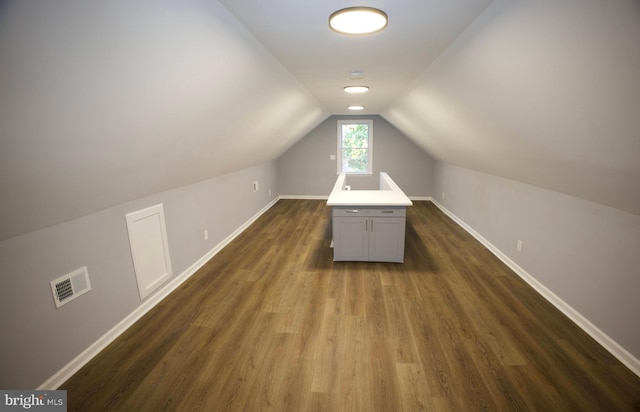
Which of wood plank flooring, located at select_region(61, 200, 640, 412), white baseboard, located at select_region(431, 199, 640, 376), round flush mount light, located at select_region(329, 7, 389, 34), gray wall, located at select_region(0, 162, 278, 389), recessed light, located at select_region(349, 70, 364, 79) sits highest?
recessed light, located at select_region(349, 70, 364, 79)

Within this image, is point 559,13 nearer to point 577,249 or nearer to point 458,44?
point 458,44

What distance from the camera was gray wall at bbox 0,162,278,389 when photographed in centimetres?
167

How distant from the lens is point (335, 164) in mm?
7422

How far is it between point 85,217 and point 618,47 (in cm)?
311

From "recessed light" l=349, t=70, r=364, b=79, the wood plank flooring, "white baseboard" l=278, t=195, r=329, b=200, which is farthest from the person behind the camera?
"white baseboard" l=278, t=195, r=329, b=200

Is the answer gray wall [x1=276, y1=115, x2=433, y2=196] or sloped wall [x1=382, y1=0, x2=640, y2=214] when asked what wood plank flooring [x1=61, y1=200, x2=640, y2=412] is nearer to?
sloped wall [x1=382, y1=0, x2=640, y2=214]

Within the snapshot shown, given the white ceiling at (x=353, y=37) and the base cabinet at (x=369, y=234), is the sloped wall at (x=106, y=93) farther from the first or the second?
the base cabinet at (x=369, y=234)

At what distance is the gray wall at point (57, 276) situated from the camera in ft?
5.47

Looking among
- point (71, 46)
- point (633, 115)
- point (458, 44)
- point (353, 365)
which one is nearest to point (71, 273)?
point (71, 46)

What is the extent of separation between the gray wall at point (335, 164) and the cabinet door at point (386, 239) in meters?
3.92

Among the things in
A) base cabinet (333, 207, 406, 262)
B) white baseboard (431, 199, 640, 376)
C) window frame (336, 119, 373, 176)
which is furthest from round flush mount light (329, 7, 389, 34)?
window frame (336, 119, 373, 176)

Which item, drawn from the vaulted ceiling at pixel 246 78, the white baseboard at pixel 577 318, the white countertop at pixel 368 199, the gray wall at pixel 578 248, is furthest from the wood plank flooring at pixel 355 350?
the vaulted ceiling at pixel 246 78

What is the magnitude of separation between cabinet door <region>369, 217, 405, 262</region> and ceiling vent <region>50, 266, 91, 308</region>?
2.85 metres

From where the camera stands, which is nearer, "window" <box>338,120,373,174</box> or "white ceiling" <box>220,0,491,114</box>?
"white ceiling" <box>220,0,491,114</box>
